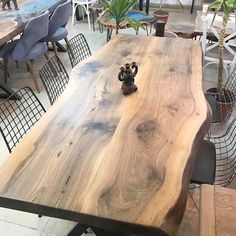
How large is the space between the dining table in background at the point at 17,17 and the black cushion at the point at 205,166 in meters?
2.10

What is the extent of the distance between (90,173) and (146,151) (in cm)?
26

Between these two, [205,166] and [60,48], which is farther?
[60,48]

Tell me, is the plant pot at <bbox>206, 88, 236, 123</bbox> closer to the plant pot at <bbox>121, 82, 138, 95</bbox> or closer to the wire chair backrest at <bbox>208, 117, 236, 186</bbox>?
the wire chair backrest at <bbox>208, 117, 236, 186</bbox>

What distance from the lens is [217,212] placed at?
114 cm

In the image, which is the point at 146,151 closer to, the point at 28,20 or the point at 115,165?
the point at 115,165

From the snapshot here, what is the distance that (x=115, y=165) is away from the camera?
3.60ft

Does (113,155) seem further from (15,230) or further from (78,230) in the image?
(15,230)

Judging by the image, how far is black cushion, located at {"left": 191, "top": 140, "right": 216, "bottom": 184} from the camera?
1474mm

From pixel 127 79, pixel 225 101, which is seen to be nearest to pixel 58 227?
pixel 127 79

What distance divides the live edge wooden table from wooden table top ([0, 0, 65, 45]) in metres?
1.42

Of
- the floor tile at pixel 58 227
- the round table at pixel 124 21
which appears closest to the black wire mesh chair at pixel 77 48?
the round table at pixel 124 21

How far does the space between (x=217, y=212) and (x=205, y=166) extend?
1.43ft

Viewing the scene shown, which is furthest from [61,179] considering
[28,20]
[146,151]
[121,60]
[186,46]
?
[28,20]

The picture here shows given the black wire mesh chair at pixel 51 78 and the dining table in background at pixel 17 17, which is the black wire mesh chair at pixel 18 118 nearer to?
the black wire mesh chair at pixel 51 78
